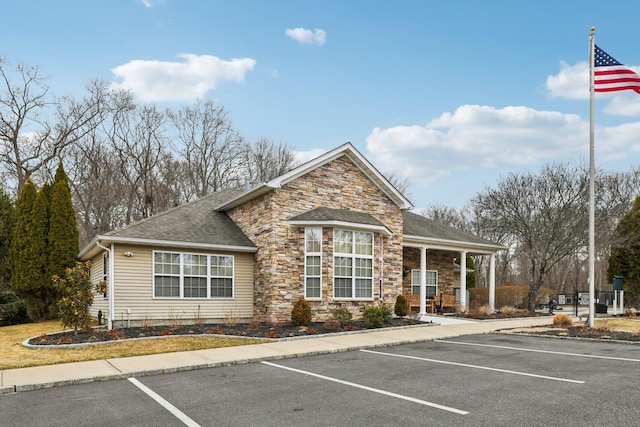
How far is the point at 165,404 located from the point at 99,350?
221 inches

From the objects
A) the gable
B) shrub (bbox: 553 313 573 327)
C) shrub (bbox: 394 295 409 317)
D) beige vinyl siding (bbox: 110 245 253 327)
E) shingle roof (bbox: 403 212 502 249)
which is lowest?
shrub (bbox: 553 313 573 327)

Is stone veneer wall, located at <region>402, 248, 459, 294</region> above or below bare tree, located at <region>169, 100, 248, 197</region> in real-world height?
below

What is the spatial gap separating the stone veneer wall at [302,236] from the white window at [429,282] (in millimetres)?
4000

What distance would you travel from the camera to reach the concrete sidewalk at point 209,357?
8577mm

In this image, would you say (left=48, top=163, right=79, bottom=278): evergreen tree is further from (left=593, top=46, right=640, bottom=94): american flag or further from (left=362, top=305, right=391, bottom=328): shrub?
(left=593, top=46, right=640, bottom=94): american flag

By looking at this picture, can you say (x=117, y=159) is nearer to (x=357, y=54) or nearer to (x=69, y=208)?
(x=69, y=208)

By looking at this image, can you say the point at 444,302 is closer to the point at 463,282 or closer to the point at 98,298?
the point at 463,282

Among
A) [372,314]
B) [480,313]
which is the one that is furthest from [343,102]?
[480,313]

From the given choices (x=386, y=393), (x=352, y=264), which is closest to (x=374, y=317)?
(x=352, y=264)

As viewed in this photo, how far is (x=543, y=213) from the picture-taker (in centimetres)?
2525

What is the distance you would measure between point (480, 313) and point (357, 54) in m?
12.3

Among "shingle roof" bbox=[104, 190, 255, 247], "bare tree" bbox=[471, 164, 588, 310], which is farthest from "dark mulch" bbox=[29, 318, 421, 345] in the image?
"bare tree" bbox=[471, 164, 588, 310]

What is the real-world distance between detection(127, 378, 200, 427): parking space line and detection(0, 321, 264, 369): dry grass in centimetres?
262

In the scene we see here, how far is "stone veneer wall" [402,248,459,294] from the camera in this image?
2305 centimetres
